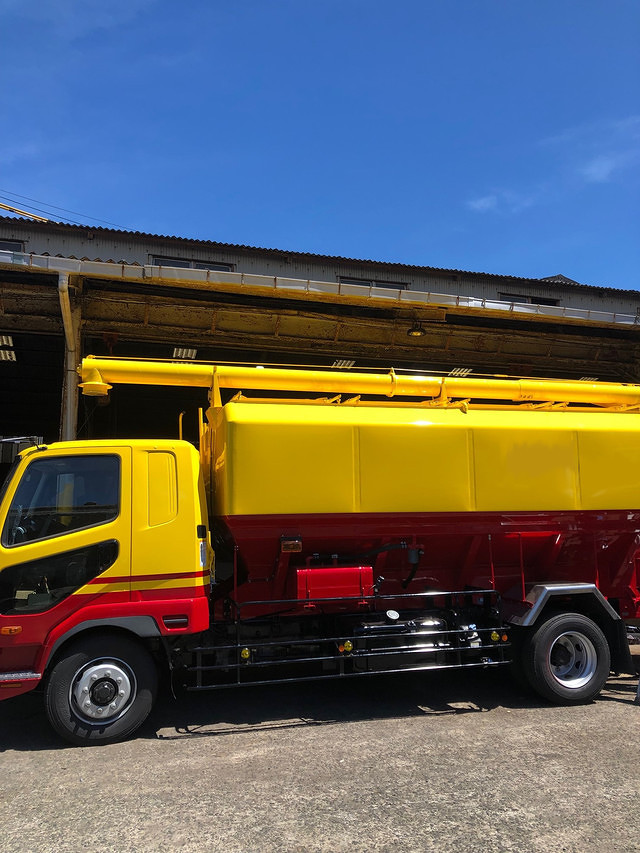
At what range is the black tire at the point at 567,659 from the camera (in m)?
5.43

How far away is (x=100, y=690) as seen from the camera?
4.54 m

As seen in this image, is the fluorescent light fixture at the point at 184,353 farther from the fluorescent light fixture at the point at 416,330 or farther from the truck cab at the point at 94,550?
the truck cab at the point at 94,550

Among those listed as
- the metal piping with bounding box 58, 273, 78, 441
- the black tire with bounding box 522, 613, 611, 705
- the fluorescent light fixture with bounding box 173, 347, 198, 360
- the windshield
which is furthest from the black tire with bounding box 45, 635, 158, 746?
the fluorescent light fixture with bounding box 173, 347, 198, 360

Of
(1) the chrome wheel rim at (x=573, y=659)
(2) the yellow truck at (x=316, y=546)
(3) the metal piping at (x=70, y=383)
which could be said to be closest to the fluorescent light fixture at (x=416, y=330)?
(2) the yellow truck at (x=316, y=546)

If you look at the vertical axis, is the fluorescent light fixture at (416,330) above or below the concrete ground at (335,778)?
above

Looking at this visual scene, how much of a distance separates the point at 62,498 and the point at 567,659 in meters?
4.97

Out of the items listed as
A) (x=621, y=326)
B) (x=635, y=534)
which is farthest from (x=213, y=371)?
(x=621, y=326)

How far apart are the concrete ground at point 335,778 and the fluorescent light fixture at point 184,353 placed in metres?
7.07

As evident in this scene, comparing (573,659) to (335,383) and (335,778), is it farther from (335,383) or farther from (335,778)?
(335,383)

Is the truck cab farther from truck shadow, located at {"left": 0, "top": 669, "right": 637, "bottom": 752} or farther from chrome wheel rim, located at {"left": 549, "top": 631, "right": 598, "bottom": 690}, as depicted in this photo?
chrome wheel rim, located at {"left": 549, "top": 631, "right": 598, "bottom": 690}

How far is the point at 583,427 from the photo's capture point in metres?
5.80

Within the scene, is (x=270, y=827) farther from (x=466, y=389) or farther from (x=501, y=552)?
(x=466, y=389)

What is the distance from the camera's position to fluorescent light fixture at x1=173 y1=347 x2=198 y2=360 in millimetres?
11344

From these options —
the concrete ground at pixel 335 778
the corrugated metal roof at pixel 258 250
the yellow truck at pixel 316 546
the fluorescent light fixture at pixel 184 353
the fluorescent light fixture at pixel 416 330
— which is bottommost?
the concrete ground at pixel 335 778
